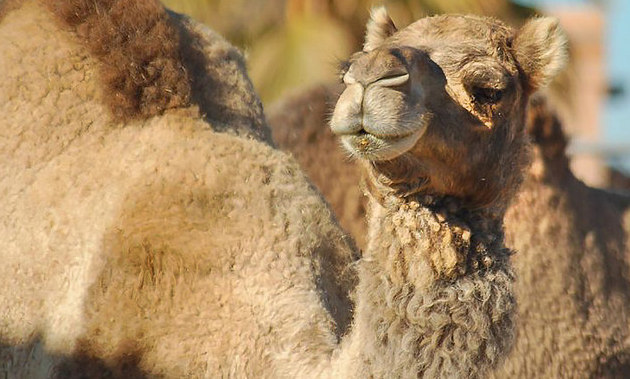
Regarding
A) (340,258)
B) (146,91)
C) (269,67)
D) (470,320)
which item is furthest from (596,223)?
(269,67)

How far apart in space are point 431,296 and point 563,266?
286 centimetres

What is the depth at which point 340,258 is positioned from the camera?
4477 mm

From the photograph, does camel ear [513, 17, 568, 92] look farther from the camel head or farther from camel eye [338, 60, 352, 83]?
camel eye [338, 60, 352, 83]

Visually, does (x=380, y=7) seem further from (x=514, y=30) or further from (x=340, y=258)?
(x=340, y=258)

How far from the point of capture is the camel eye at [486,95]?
3607 millimetres

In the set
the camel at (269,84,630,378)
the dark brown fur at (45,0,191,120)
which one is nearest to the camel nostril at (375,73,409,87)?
the dark brown fur at (45,0,191,120)

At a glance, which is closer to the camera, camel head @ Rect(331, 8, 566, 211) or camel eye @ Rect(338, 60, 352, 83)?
camel head @ Rect(331, 8, 566, 211)

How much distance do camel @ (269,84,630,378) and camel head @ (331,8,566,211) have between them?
2.04 m

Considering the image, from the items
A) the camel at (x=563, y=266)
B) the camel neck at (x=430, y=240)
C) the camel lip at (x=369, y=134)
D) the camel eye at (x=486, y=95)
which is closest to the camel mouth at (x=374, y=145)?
the camel lip at (x=369, y=134)

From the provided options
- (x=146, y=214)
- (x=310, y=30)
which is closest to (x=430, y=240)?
(x=146, y=214)

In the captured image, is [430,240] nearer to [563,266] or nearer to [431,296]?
[431,296]

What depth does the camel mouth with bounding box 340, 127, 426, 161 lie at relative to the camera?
3229 millimetres

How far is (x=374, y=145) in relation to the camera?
Answer: 3.23 m

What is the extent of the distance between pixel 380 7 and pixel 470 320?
49.4 inches
